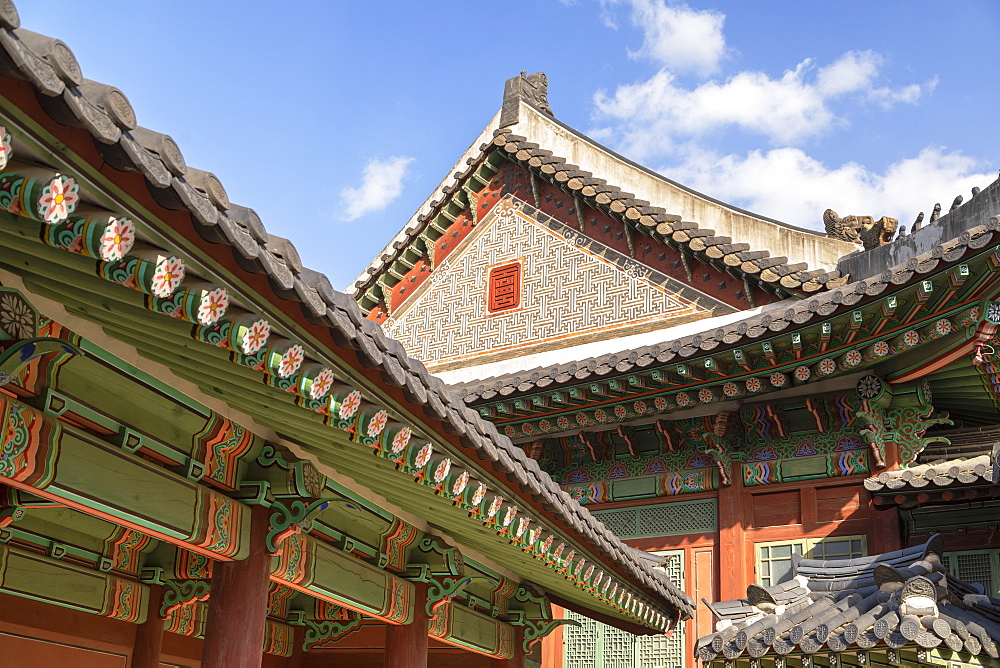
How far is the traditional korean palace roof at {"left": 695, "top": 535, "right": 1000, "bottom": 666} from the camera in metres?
7.89

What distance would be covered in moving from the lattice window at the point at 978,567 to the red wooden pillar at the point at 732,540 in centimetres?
217

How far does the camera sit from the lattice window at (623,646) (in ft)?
39.3

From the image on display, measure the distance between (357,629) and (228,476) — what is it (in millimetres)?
4650

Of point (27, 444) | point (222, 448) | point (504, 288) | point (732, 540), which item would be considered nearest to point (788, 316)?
point (732, 540)

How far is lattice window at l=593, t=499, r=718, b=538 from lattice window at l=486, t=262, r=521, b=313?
11.9ft

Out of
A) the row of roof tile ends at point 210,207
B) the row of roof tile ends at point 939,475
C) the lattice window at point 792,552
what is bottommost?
the row of roof tile ends at point 210,207

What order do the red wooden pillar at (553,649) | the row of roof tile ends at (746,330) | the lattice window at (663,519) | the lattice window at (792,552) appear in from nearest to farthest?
the row of roof tile ends at (746,330), the lattice window at (792,552), the lattice window at (663,519), the red wooden pillar at (553,649)

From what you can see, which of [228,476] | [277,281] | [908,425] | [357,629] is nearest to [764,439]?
[908,425]

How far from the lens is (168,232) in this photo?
368cm

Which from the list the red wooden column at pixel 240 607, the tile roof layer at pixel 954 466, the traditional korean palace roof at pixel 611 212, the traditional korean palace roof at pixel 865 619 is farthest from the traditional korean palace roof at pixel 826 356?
the red wooden column at pixel 240 607

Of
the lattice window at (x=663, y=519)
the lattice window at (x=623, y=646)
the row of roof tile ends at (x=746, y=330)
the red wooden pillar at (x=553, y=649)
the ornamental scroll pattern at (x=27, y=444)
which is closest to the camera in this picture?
the ornamental scroll pattern at (x=27, y=444)

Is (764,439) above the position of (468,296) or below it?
below

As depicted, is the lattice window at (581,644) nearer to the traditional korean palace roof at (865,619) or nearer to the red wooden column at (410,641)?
the traditional korean palace roof at (865,619)

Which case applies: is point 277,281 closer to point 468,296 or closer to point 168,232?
point 168,232
